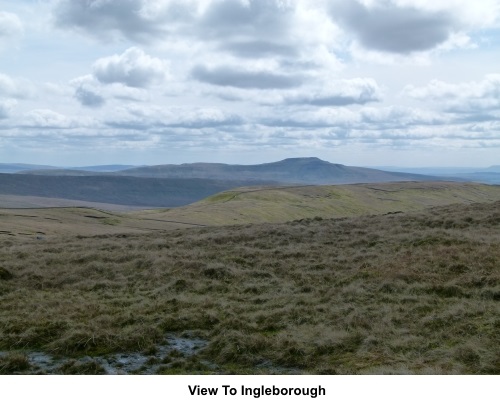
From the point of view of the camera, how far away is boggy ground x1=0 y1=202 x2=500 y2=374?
452 inches

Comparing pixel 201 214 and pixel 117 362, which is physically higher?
pixel 117 362

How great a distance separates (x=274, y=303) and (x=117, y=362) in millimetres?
6090

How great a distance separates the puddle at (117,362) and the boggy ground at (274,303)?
0.73 ft

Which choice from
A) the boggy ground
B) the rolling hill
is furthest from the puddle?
the rolling hill

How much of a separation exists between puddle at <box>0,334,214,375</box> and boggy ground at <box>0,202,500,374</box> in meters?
0.22

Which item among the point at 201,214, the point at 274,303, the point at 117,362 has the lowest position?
the point at 201,214

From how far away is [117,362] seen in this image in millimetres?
11586

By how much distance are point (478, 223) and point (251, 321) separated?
21.7 m

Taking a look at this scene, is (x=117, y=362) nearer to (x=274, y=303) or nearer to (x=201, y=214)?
(x=274, y=303)

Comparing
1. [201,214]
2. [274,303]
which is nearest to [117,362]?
[274,303]

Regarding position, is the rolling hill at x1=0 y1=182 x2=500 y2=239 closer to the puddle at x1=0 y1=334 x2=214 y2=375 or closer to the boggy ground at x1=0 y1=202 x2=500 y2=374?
the boggy ground at x1=0 y1=202 x2=500 y2=374

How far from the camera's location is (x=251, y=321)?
569 inches

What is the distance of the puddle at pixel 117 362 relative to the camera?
1100 cm

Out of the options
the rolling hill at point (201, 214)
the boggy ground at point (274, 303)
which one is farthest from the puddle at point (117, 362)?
the rolling hill at point (201, 214)
